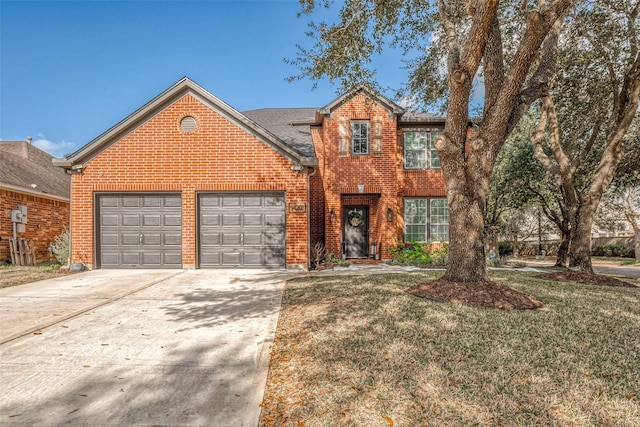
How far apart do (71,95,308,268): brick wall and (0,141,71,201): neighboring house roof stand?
15.3 feet

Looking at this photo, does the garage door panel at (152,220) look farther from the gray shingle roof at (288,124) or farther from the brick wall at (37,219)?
the brick wall at (37,219)

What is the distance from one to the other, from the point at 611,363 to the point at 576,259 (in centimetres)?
724

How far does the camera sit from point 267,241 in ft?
34.8

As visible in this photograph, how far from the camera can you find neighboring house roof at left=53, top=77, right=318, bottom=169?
1030 cm

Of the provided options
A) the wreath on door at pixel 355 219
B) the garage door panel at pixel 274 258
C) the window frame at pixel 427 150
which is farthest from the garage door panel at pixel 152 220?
the window frame at pixel 427 150

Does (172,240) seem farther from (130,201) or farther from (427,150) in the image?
(427,150)

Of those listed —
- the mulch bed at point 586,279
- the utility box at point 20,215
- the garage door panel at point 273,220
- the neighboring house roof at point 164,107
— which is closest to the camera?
the mulch bed at point 586,279

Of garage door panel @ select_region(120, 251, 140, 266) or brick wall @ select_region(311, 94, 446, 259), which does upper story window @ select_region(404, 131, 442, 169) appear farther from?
garage door panel @ select_region(120, 251, 140, 266)

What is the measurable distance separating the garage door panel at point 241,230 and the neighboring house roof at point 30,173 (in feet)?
24.7

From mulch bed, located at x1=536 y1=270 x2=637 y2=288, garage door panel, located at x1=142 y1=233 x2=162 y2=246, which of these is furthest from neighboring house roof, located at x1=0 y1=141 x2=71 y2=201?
mulch bed, located at x1=536 y1=270 x2=637 y2=288

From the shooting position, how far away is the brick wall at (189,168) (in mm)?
10469

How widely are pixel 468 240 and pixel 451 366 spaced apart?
337cm

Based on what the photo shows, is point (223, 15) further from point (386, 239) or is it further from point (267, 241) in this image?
point (386, 239)

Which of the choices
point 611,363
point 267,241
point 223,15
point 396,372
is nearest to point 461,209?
point 611,363
